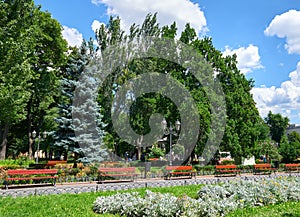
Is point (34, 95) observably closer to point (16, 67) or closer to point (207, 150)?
point (16, 67)

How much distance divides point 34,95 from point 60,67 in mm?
4325

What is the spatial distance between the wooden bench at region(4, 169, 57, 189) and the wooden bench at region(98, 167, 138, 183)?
8.58ft

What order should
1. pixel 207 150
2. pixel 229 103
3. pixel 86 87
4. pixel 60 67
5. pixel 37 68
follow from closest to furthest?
pixel 86 87
pixel 207 150
pixel 229 103
pixel 37 68
pixel 60 67

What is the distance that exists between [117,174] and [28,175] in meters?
4.81

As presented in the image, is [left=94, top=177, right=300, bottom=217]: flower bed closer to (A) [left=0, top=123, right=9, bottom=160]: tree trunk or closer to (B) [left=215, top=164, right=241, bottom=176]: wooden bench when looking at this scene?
(B) [left=215, top=164, right=241, bottom=176]: wooden bench

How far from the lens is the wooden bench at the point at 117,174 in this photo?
1566 centimetres

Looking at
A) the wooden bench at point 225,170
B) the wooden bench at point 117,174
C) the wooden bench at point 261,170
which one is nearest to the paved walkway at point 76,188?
the wooden bench at point 117,174

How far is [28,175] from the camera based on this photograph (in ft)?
46.8

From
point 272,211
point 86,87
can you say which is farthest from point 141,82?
point 272,211

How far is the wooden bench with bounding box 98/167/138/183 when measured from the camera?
15.7 m

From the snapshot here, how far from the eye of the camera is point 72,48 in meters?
31.8

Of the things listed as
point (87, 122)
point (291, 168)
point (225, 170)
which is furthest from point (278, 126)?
point (87, 122)

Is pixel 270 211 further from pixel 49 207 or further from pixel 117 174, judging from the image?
pixel 117 174

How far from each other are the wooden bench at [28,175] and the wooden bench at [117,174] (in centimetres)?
262
